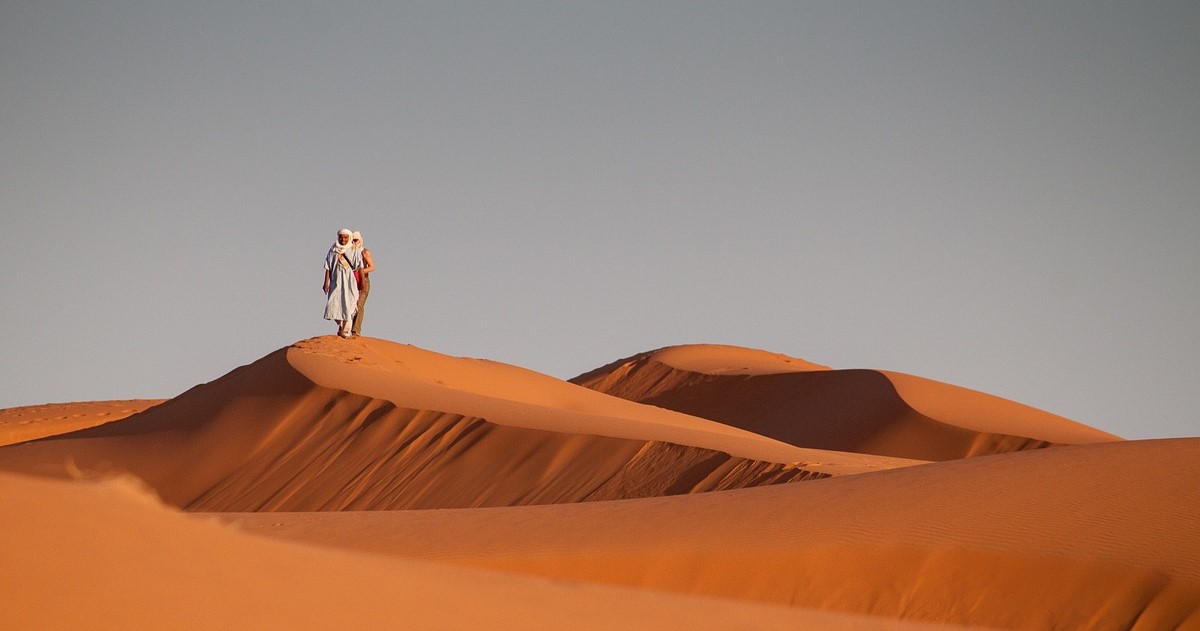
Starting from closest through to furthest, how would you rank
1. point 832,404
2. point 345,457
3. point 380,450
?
point 380,450, point 345,457, point 832,404

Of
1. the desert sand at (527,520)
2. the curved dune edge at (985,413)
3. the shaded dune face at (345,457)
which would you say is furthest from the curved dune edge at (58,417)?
the curved dune edge at (985,413)

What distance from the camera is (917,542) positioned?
11.8 m

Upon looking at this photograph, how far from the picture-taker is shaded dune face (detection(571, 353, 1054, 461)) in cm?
3650

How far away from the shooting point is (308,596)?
606 centimetres

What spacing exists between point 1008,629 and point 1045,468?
3.57 m

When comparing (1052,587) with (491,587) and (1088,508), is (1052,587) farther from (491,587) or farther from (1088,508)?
(491,587)

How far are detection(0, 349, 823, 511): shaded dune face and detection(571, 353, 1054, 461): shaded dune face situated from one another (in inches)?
674

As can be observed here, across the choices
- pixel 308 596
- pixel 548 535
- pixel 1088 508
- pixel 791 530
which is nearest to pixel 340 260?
pixel 548 535

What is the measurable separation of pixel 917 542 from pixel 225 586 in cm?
727

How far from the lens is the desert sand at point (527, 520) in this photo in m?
6.04

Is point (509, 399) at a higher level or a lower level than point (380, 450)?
higher

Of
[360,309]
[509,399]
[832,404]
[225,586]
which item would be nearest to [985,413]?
[832,404]

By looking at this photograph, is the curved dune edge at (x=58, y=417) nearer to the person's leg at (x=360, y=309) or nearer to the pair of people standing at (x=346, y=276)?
the person's leg at (x=360, y=309)

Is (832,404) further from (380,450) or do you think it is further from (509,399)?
(380,450)
